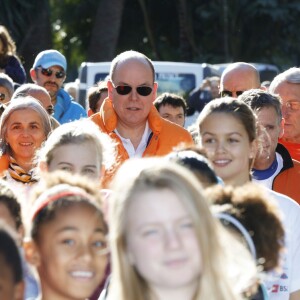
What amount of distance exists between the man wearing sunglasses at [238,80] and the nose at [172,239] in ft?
20.9

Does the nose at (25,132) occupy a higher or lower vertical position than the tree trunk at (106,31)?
lower

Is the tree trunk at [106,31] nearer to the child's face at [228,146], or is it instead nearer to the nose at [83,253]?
the child's face at [228,146]

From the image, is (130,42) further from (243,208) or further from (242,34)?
(243,208)

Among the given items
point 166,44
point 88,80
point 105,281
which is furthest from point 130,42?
point 105,281

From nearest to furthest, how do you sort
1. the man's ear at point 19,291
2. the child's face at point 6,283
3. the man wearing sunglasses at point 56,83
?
1. the child's face at point 6,283
2. the man's ear at point 19,291
3. the man wearing sunglasses at point 56,83

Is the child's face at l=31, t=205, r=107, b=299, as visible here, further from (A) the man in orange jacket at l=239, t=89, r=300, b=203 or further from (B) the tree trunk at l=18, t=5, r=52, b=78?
(B) the tree trunk at l=18, t=5, r=52, b=78

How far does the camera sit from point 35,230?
Answer: 17.0 ft

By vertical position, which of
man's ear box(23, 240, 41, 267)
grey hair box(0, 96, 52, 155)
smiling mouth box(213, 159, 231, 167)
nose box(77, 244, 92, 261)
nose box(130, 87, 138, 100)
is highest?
nose box(130, 87, 138, 100)

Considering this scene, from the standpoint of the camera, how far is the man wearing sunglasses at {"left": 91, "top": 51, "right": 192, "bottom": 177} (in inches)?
356

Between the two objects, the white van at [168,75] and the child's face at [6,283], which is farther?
the white van at [168,75]

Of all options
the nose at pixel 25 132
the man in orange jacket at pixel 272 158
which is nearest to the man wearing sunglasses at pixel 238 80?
the man in orange jacket at pixel 272 158

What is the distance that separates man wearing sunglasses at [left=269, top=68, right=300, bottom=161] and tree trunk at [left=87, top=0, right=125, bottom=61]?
18256mm


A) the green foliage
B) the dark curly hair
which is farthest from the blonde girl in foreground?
the green foliage

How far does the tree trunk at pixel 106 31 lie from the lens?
28.8m
